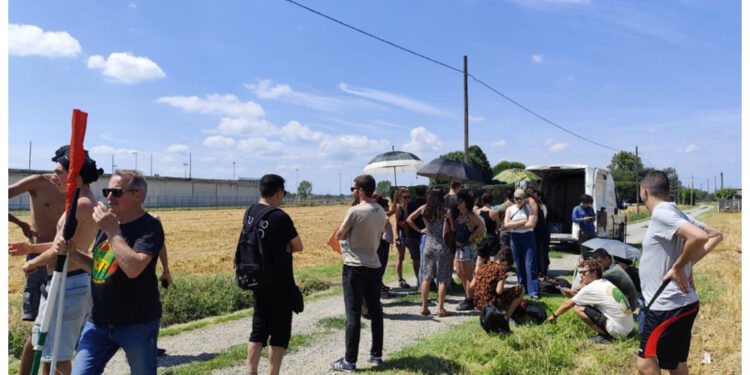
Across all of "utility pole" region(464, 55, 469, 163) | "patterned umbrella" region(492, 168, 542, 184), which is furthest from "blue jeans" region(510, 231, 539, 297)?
"utility pole" region(464, 55, 469, 163)

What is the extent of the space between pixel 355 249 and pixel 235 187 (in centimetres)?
8524

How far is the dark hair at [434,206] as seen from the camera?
7211 millimetres

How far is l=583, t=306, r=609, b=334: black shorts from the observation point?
230 inches

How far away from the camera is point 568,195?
15.5 meters

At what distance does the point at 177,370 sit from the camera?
5.14 metres

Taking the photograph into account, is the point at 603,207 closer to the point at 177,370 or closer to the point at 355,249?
the point at 355,249

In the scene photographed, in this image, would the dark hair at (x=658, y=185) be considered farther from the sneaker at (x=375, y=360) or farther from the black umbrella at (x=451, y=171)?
the black umbrella at (x=451, y=171)

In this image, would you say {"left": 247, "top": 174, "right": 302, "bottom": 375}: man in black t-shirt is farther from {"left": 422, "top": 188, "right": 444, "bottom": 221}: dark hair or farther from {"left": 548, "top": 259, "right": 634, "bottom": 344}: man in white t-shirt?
{"left": 548, "top": 259, "right": 634, "bottom": 344}: man in white t-shirt

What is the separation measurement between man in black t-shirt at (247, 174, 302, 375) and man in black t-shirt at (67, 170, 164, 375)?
41.9 inches

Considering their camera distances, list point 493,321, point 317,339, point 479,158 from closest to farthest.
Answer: point 493,321 < point 317,339 < point 479,158

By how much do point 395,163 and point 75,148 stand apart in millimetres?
9330

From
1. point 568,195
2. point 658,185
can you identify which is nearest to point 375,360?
point 658,185

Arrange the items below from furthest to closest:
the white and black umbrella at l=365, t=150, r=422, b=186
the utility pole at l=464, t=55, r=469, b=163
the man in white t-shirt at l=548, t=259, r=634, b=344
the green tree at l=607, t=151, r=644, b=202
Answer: the green tree at l=607, t=151, r=644, b=202
the utility pole at l=464, t=55, r=469, b=163
the white and black umbrella at l=365, t=150, r=422, b=186
the man in white t-shirt at l=548, t=259, r=634, b=344

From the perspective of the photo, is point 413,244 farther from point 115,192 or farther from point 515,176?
point 115,192
